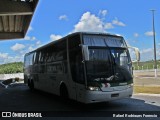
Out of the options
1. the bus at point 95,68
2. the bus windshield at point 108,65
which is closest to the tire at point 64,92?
the bus at point 95,68

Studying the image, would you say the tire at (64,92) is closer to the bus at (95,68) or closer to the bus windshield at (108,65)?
the bus at (95,68)

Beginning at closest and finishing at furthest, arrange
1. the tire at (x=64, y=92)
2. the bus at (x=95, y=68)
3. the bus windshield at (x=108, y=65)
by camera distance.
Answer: the bus at (x=95, y=68)
the bus windshield at (x=108, y=65)
the tire at (x=64, y=92)

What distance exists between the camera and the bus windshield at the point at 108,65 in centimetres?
1379

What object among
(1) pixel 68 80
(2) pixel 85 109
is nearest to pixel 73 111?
(2) pixel 85 109

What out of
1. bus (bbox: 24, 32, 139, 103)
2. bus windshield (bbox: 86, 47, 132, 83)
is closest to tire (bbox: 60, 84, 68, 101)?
bus (bbox: 24, 32, 139, 103)

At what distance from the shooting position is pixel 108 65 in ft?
46.2

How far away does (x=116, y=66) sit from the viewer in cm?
1420

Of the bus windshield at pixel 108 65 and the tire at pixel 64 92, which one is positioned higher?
the bus windshield at pixel 108 65

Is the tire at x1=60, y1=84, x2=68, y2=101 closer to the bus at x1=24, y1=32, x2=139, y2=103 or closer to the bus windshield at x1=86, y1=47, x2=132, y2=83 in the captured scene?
the bus at x1=24, y1=32, x2=139, y2=103

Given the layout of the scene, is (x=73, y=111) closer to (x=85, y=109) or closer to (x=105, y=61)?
(x=85, y=109)

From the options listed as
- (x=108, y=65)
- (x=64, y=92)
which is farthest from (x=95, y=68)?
(x=64, y=92)

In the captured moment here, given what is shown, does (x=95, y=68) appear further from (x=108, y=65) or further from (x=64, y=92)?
(x=64, y=92)

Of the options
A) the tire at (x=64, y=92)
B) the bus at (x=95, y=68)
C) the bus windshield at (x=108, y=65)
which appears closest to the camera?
the bus at (x=95, y=68)

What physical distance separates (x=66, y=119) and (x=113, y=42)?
4497mm
